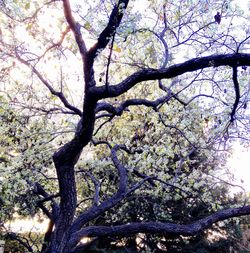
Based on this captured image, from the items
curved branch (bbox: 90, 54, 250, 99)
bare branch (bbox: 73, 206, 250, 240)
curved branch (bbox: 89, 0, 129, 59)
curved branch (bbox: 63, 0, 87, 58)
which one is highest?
curved branch (bbox: 63, 0, 87, 58)

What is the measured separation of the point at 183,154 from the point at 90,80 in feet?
14.6

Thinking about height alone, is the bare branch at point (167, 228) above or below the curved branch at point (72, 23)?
below

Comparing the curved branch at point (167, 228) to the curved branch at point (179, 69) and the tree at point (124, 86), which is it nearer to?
the tree at point (124, 86)

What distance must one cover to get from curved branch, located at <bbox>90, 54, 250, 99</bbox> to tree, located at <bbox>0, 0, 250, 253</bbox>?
1 centimetres

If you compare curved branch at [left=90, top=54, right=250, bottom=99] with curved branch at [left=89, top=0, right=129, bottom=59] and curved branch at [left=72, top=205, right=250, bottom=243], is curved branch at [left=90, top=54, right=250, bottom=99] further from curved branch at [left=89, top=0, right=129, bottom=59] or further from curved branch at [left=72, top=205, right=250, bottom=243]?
curved branch at [left=72, top=205, right=250, bottom=243]

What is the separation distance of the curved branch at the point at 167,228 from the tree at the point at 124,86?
0.02m

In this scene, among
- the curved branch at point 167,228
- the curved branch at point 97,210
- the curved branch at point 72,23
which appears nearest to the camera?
the curved branch at point 72,23

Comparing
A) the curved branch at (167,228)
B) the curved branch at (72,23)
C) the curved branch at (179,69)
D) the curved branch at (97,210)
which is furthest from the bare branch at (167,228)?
the curved branch at (72,23)

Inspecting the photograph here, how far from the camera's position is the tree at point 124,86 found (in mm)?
4215

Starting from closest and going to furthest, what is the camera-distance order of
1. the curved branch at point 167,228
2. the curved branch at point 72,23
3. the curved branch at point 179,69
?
the curved branch at point 179,69 < the curved branch at point 72,23 < the curved branch at point 167,228

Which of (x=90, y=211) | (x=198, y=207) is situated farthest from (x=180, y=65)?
(x=198, y=207)

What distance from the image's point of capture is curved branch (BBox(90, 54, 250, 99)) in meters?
3.56

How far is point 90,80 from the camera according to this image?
14.4ft

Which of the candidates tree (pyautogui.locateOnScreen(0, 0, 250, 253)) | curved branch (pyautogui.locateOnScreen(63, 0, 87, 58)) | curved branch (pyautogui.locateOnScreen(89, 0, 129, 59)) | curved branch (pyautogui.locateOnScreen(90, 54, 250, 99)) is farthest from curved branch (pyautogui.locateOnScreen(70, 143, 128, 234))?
curved branch (pyautogui.locateOnScreen(89, 0, 129, 59))
